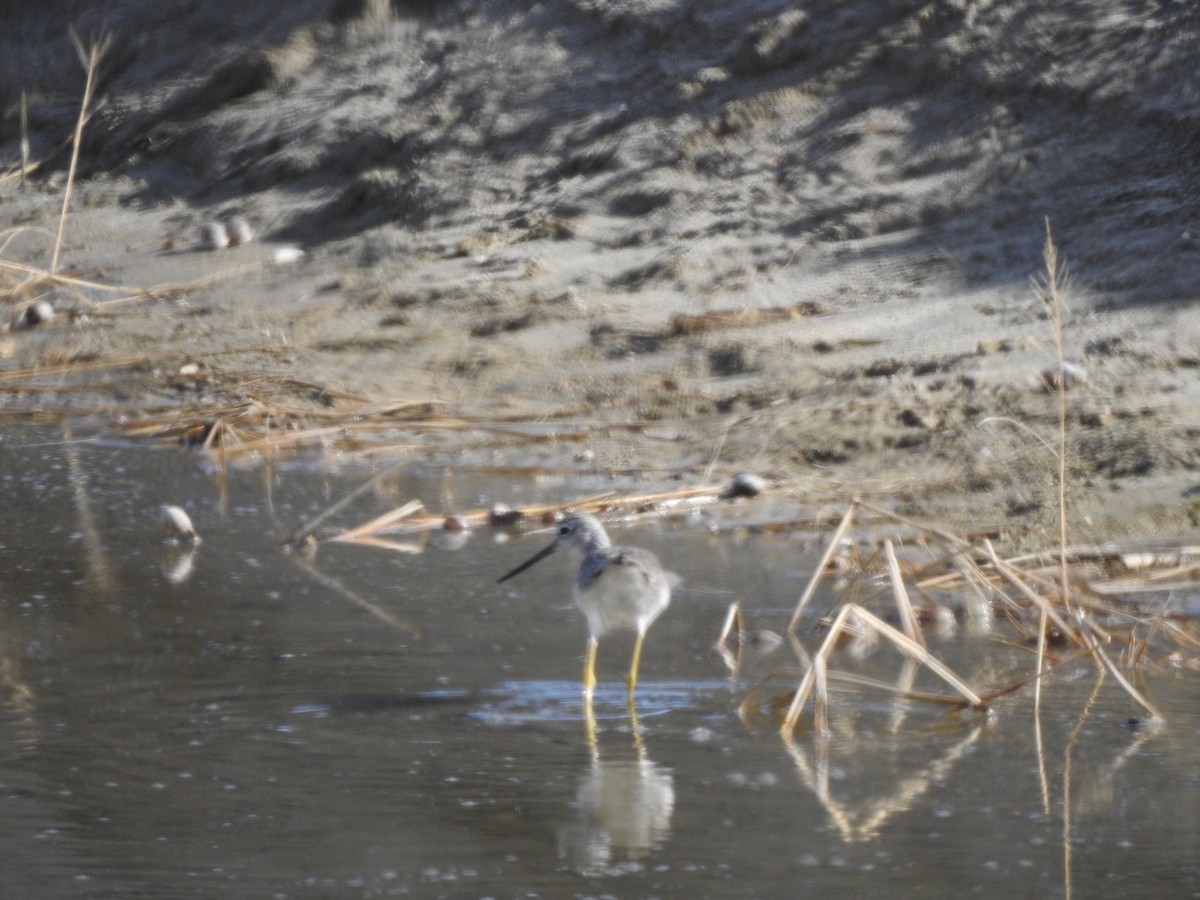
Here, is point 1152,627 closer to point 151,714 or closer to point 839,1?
point 151,714

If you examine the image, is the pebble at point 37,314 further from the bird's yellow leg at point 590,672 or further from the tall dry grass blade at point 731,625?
the bird's yellow leg at point 590,672

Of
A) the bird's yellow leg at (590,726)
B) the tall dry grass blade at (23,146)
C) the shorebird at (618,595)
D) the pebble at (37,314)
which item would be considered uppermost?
the tall dry grass blade at (23,146)

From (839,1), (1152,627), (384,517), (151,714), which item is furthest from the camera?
(839,1)

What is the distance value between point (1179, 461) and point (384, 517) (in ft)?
7.85

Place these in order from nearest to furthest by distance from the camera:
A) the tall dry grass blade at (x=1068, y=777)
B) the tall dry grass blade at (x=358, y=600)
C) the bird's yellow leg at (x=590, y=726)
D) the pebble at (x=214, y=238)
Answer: the tall dry grass blade at (x=1068, y=777), the bird's yellow leg at (x=590, y=726), the tall dry grass blade at (x=358, y=600), the pebble at (x=214, y=238)

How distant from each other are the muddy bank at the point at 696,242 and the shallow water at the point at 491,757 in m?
1.46

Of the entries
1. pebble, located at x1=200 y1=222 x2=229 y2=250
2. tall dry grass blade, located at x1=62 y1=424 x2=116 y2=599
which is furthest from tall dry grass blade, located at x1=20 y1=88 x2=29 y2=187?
tall dry grass blade, located at x1=62 y1=424 x2=116 y2=599

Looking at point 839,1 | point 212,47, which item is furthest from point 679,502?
point 212,47

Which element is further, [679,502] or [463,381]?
[463,381]

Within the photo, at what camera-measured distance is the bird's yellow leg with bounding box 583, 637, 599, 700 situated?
3.85 m

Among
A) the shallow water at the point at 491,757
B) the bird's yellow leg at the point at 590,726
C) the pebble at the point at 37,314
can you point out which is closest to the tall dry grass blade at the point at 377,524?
the shallow water at the point at 491,757

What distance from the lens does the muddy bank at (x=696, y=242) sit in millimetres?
6312

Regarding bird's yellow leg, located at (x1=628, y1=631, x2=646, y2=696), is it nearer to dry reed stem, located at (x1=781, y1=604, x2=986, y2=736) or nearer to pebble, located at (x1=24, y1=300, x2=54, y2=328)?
dry reed stem, located at (x1=781, y1=604, x2=986, y2=736)

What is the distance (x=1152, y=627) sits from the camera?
4.09 metres
